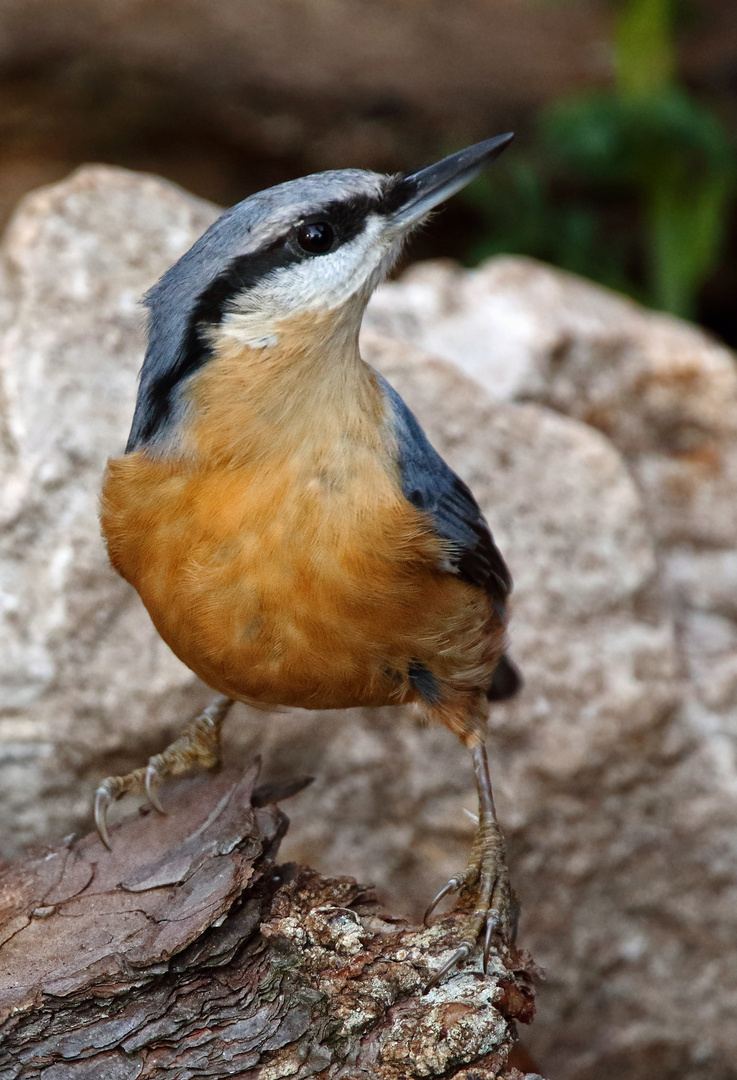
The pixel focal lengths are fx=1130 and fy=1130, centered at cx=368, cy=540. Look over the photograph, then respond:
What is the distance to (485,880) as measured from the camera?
11.2 feet

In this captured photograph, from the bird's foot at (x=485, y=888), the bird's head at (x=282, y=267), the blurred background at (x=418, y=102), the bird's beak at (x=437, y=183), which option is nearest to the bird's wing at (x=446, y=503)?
the bird's head at (x=282, y=267)

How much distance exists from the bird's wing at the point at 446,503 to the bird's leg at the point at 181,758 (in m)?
1.08

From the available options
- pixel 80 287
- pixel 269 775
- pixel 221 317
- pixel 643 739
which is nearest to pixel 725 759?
pixel 643 739

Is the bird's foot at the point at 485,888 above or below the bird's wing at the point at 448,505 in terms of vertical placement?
below

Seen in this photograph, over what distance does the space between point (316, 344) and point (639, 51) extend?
554cm

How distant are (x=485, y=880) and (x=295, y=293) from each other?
1.82m

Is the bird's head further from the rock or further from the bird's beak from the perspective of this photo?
the rock

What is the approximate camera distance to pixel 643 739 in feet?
14.7

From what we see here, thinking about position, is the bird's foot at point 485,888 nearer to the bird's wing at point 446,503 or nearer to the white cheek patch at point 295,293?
the bird's wing at point 446,503

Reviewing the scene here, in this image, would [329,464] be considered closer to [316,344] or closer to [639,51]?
[316,344]

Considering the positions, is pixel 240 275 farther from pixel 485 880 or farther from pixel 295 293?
pixel 485 880

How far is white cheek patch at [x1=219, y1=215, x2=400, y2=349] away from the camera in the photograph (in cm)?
289

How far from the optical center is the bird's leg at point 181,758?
3.68 metres

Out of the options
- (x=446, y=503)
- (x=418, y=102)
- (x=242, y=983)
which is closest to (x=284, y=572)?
(x=446, y=503)
